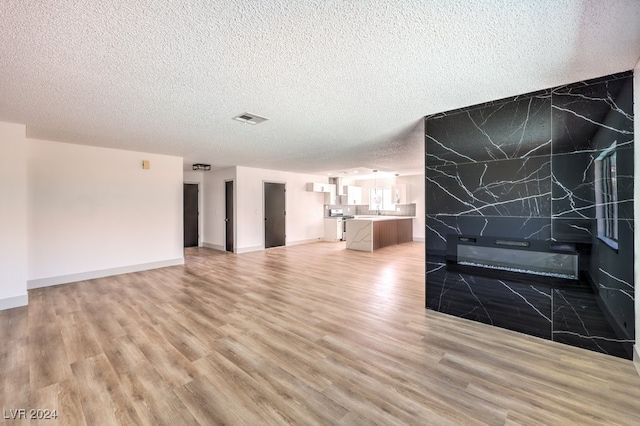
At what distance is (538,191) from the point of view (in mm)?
2725

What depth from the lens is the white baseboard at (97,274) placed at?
4.46m

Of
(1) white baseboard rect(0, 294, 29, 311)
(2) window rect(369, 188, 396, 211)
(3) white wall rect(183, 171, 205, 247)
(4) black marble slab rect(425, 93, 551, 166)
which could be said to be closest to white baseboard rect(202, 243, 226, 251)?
(3) white wall rect(183, 171, 205, 247)

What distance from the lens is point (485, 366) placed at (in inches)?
87.0

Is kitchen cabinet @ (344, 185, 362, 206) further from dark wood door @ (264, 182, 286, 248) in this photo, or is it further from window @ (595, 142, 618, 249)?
window @ (595, 142, 618, 249)

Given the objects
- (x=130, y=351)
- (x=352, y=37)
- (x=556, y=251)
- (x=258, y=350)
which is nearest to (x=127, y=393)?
(x=130, y=351)

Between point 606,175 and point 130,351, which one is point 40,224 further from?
point 606,175

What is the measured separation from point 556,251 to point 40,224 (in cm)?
715

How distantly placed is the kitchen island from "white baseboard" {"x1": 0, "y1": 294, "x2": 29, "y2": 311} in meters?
6.78

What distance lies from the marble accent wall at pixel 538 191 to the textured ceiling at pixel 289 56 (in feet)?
0.77

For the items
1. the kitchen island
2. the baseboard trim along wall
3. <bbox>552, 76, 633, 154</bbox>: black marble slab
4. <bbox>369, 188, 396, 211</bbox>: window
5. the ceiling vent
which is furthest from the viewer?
<bbox>369, 188, 396, 211</bbox>: window

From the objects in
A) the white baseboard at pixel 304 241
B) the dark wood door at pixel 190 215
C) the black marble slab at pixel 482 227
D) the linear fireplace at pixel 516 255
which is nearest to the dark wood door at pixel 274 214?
the white baseboard at pixel 304 241

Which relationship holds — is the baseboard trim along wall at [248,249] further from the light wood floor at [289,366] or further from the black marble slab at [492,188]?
the black marble slab at [492,188]

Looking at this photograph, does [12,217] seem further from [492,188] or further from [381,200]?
[381,200]

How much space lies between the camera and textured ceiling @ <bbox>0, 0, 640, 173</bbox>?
5.18 ft
